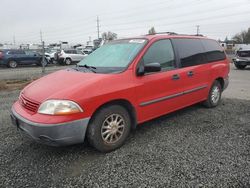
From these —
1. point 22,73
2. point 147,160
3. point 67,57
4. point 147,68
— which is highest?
point 147,68

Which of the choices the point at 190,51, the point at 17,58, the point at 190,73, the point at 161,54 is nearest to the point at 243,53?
the point at 190,51

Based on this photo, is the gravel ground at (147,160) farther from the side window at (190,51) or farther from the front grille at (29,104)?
the side window at (190,51)

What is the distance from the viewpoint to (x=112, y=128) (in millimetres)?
3748

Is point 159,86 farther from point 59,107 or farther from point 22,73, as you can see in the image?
point 22,73

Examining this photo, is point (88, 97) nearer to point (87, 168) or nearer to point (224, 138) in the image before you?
point (87, 168)

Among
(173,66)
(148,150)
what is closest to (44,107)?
(148,150)

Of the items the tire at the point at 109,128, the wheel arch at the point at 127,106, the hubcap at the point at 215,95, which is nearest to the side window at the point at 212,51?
the hubcap at the point at 215,95

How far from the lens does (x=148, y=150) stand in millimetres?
3752

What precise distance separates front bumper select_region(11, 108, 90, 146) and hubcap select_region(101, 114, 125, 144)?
353mm

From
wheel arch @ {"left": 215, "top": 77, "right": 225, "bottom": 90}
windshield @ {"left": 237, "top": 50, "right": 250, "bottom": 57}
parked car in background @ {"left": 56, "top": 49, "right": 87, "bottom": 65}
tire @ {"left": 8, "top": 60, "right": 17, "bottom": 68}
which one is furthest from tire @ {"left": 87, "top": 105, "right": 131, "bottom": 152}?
parked car in background @ {"left": 56, "top": 49, "right": 87, "bottom": 65}

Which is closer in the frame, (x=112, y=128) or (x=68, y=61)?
(x=112, y=128)

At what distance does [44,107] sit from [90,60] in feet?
5.58

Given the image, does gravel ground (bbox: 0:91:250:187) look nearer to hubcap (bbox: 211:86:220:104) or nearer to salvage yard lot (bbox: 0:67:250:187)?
salvage yard lot (bbox: 0:67:250:187)

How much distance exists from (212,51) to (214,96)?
1075mm
